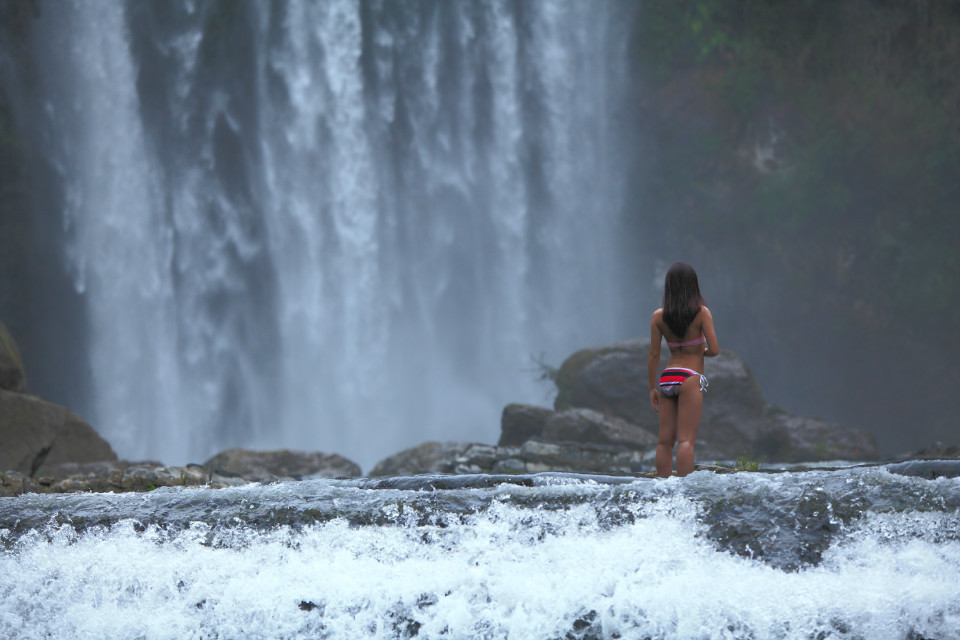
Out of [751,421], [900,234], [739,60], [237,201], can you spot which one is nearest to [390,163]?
[237,201]

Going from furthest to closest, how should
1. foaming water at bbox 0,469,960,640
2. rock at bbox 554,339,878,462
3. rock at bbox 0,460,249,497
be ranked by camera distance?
1. rock at bbox 554,339,878,462
2. rock at bbox 0,460,249,497
3. foaming water at bbox 0,469,960,640

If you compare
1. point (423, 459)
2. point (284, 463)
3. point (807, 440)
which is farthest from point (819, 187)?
point (284, 463)

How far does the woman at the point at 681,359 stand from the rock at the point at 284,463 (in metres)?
8.64

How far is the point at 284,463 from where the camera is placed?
1328 centimetres

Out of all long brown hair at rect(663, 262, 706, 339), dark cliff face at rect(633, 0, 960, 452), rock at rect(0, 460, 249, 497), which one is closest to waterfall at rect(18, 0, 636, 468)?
dark cliff face at rect(633, 0, 960, 452)

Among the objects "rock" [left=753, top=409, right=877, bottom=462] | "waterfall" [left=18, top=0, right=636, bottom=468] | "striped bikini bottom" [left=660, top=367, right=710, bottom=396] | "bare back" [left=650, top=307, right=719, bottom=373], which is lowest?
"rock" [left=753, top=409, right=877, bottom=462]

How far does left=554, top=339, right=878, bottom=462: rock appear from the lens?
15328mm

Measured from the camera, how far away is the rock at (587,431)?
13.5m

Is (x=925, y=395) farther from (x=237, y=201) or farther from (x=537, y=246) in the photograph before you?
(x=237, y=201)

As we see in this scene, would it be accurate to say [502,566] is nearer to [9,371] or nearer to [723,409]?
[9,371]

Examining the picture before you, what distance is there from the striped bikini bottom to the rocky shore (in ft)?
15.0

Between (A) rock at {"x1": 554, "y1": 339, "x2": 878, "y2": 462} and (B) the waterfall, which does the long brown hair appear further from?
(B) the waterfall

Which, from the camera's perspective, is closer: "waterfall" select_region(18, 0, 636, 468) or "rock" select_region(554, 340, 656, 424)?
"rock" select_region(554, 340, 656, 424)

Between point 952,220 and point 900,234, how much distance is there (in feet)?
3.92
